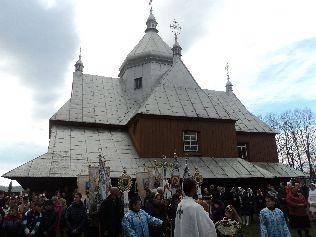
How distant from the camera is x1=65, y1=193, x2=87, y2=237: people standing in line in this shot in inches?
430

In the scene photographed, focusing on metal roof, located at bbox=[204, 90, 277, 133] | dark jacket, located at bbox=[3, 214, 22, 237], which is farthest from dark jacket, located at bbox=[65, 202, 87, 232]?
metal roof, located at bbox=[204, 90, 277, 133]

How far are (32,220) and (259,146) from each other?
20331 millimetres

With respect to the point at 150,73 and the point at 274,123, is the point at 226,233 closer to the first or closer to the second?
the point at 150,73

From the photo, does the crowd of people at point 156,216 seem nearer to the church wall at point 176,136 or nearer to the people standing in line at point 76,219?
the people standing in line at point 76,219

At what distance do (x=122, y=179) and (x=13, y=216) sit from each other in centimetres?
483

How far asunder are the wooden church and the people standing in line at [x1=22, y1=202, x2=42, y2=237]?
5001mm

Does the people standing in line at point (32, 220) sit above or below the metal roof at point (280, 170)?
below

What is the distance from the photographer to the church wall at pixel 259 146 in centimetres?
2727

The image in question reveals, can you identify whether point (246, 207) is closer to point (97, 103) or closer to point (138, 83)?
point (97, 103)

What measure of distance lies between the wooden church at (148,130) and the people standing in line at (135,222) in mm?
10283

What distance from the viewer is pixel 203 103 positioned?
24.8 meters

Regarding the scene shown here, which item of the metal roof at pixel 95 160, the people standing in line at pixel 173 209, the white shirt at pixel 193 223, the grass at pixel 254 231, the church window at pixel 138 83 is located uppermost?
the church window at pixel 138 83

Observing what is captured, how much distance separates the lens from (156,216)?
1026 centimetres

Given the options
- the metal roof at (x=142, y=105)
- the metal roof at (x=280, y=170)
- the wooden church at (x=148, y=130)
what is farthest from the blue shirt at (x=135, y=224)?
the metal roof at (x=280, y=170)
